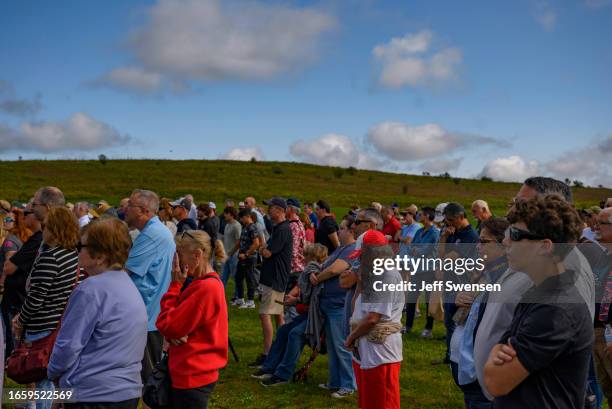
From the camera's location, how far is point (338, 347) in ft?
22.2

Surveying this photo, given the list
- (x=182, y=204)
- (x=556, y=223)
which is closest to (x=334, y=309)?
(x=556, y=223)

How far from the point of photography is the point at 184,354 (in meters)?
3.88

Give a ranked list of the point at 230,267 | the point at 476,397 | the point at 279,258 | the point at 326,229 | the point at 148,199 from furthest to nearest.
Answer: the point at 230,267 → the point at 326,229 → the point at 279,258 → the point at 148,199 → the point at 476,397

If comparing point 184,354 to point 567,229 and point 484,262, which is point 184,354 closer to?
point 484,262

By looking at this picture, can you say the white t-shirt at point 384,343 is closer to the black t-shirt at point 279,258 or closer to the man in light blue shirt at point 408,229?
the black t-shirt at point 279,258

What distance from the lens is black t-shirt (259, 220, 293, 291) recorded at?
26.5 ft

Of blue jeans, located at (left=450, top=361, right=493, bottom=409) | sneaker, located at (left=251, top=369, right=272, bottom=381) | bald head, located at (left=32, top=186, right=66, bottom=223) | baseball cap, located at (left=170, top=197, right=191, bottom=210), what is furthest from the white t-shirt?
baseball cap, located at (left=170, top=197, right=191, bottom=210)

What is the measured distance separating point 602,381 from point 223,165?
77.9 meters

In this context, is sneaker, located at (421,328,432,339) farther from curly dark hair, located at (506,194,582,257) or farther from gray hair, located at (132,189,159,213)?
curly dark hair, located at (506,194,582,257)

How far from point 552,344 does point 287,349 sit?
17.8 ft

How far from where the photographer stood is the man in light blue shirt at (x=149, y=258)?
5207mm

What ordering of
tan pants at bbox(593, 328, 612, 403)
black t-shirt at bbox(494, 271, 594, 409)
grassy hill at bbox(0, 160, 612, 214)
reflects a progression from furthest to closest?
1. grassy hill at bbox(0, 160, 612, 214)
2. tan pants at bbox(593, 328, 612, 403)
3. black t-shirt at bbox(494, 271, 594, 409)

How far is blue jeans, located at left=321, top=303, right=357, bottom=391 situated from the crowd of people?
0.7 inches

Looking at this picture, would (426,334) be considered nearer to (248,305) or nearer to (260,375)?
(260,375)
